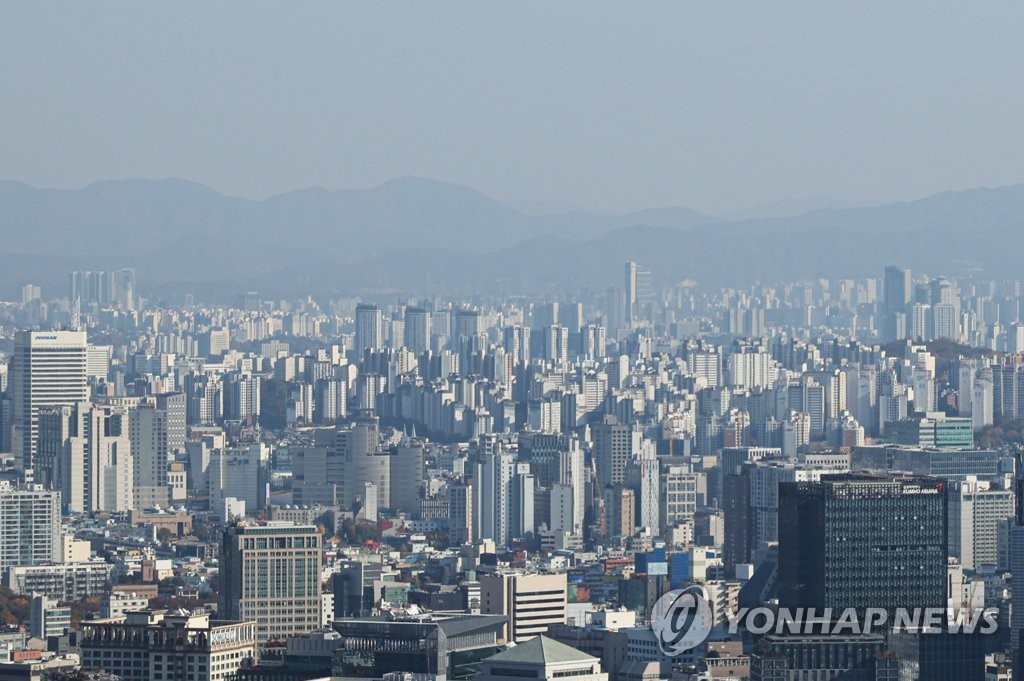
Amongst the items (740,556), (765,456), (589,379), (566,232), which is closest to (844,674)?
(740,556)

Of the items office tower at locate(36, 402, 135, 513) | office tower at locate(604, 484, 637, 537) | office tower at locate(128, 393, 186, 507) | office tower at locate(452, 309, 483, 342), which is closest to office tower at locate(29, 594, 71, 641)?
office tower at locate(604, 484, 637, 537)

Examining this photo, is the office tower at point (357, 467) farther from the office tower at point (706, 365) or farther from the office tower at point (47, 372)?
the office tower at point (706, 365)

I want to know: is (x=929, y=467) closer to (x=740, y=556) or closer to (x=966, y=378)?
(x=740, y=556)

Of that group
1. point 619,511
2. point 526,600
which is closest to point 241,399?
point 619,511

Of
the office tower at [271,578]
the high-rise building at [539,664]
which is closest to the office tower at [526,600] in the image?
the office tower at [271,578]

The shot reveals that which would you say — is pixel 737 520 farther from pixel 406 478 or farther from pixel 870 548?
pixel 870 548

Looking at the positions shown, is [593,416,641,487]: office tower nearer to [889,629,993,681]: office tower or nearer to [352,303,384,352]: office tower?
[889,629,993,681]: office tower
